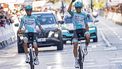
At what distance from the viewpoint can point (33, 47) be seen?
14984mm

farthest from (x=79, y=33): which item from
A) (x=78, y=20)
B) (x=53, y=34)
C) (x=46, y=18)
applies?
(x=46, y=18)

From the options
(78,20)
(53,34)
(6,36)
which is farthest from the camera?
(6,36)

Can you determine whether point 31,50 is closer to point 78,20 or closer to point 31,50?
point 31,50

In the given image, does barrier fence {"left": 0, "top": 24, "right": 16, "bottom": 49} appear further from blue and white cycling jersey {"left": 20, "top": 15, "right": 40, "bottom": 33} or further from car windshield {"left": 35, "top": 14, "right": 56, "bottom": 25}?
blue and white cycling jersey {"left": 20, "top": 15, "right": 40, "bottom": 33}

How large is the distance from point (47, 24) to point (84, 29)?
10.2 meters

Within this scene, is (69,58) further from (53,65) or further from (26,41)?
(26,41)

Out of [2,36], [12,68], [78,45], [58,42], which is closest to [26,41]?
[78,45]

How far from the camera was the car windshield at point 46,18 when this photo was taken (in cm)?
2509

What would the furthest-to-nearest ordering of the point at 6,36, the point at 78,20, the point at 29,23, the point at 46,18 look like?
the point at 6,36
the point at 46,18
the point at 29,23
the point at 78,20

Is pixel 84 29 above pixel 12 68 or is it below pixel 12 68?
above


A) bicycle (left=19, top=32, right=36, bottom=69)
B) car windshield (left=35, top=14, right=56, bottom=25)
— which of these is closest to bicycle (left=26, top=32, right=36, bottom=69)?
bicycle (left=19, top=32, right=36, bottom=69)

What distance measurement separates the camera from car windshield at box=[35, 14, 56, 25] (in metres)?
25.1

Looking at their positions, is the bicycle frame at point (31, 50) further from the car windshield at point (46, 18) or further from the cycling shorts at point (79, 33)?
the car windshield at point (46, 18)

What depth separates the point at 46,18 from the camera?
25.5m
